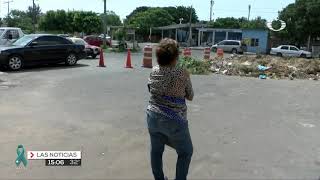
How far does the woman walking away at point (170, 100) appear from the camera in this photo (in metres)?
4.95

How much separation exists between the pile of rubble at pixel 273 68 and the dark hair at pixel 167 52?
614 inches

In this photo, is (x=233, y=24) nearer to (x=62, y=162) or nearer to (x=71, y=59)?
(x=71, y=59)

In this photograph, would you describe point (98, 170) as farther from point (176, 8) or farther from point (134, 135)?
point (176, 8)

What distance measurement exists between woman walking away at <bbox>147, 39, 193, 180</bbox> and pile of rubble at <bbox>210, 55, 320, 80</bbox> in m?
15.5

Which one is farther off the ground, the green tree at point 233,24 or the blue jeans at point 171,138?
the green tree at point 233,24

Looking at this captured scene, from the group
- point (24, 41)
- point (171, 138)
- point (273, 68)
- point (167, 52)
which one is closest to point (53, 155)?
point (171, 138)

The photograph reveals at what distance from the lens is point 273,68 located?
21062mm

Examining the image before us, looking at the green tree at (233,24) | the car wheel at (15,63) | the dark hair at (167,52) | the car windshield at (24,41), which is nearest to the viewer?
the dark hair at (167,52)

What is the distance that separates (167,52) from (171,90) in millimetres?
384

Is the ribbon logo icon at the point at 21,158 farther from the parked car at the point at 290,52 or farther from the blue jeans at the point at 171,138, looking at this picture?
the parked car at the point at 290,52

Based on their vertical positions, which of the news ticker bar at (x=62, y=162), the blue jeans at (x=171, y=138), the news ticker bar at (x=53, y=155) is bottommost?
the news ticker bar at (x=62, y=162)

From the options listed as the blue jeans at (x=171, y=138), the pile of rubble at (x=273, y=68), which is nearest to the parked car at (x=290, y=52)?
the pile of rubble at (x=273, y=68)

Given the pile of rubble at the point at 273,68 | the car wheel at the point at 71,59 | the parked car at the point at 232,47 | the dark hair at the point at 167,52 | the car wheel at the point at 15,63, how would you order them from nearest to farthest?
the dark hair at the point at 167,52
the car wheel at the point at 15,63
the pile of rubble at the point at 273,68
the car wheel at the point at 71,59
the parked car at the point at 232,47

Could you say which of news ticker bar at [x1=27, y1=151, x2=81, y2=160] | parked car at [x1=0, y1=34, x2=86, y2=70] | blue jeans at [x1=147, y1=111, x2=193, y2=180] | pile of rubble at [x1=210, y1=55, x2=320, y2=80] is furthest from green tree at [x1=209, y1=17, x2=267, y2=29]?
blue jeans at [x1=147, y1=111, x2=193, y2=180]
